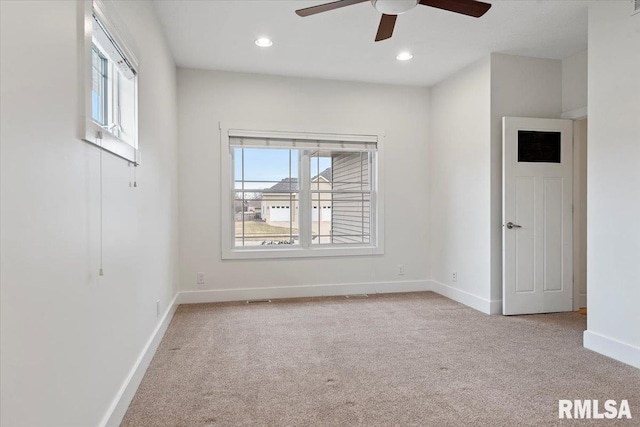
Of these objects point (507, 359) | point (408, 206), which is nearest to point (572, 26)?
point (408, 206)

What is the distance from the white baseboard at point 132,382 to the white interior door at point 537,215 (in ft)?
10.9

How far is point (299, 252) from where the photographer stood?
4.97 meters

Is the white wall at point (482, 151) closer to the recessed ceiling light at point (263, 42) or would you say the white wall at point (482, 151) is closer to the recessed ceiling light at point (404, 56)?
the recessed ceiling light at point (404, 56)

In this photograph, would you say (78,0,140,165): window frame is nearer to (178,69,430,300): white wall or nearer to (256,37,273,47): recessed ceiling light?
(256,37,273,47): recessed ceiling light

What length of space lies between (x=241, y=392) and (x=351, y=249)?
2954mm

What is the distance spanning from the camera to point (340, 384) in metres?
2.48

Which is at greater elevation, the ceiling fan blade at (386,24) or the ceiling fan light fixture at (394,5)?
the ceiling fan blade at (386,24)

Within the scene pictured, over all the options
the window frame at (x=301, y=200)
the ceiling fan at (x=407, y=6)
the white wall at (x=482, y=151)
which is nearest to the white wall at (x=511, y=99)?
the white wall at (x=482, y=151)

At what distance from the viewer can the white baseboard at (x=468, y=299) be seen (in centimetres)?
415

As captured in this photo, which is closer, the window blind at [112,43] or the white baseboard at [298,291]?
the window blind at [112,43]

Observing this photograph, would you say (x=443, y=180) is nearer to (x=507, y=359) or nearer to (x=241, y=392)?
(x=507, y=359)

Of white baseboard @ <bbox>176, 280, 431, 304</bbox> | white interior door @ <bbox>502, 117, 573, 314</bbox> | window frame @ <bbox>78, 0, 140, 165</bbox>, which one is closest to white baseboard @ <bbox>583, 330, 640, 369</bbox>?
white interior door @ <bbox>502, 117, 573, 314</bbox>

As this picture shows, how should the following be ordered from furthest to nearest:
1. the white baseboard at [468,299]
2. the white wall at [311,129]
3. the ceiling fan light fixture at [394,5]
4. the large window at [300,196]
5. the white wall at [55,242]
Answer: the large window at [300,196], the white wall at [311,129], the white baseboard at [468,299], the ceiling fan light fixture at [394,5], the white wall at [55,242]

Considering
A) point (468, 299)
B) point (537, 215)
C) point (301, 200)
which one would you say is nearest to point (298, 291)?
point (301, 200)
